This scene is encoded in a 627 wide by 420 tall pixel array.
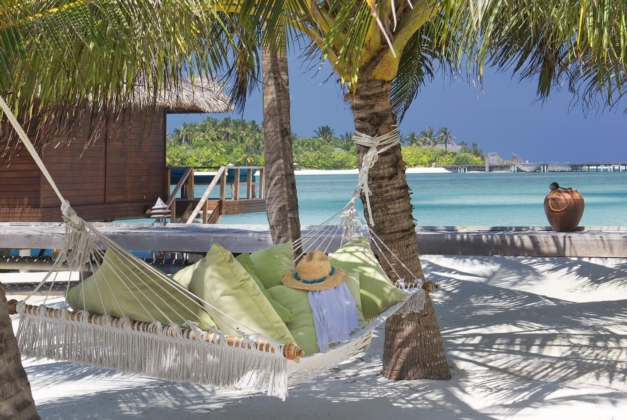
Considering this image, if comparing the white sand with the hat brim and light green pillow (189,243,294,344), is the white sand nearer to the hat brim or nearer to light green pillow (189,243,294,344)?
the hat brim

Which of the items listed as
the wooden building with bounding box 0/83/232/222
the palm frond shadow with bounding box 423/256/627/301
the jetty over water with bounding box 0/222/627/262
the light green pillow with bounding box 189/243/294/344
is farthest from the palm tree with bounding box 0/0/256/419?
the wooden building with bounding box 0/83/232/222

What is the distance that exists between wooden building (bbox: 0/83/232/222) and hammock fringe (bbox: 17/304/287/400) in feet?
15.3

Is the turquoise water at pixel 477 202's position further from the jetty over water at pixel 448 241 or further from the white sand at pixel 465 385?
the white sand at pixel 465 385

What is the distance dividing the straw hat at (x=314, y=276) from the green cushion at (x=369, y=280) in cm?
17

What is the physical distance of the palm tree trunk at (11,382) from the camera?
160cm

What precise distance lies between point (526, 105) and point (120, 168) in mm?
70520

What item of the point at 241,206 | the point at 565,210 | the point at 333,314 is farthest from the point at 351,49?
the point at 241,206

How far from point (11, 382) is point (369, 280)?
1220 millimetres

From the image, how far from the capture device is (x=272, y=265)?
236cm

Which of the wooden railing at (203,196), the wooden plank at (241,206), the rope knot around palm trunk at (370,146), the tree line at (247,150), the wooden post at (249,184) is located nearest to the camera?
the rope knot around palm trunk at (370,146)

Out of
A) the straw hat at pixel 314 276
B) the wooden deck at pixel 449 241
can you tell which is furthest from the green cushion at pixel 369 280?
the wooden deck at pixel 449 241

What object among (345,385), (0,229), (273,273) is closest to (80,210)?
(0,229)

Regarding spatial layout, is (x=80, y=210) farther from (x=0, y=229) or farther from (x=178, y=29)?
(x=178, y=29)

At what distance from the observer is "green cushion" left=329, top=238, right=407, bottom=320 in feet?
7.90
